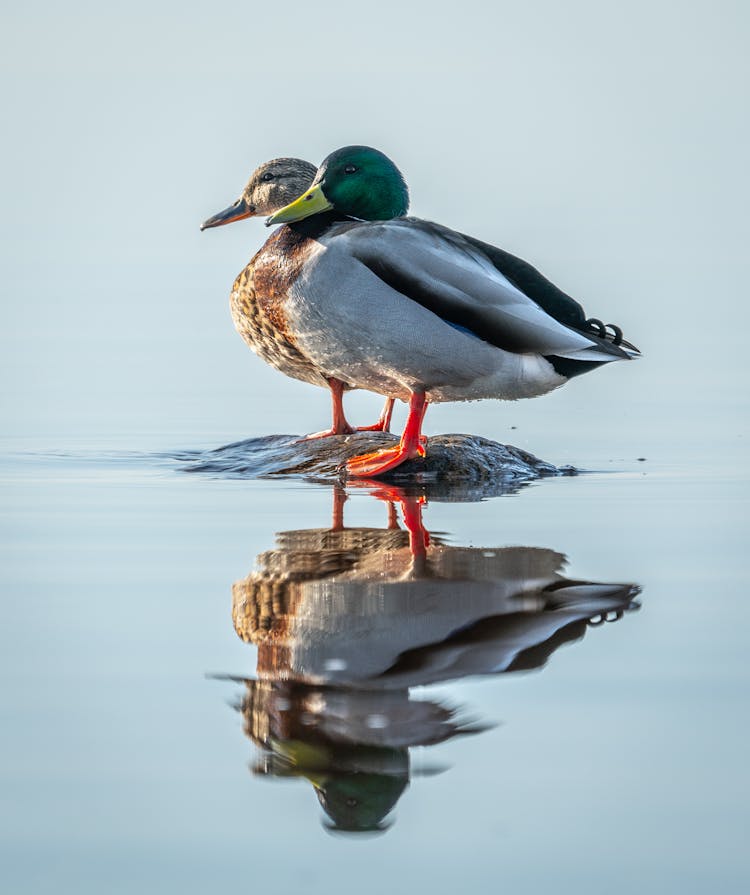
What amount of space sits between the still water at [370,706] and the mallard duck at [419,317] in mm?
1429

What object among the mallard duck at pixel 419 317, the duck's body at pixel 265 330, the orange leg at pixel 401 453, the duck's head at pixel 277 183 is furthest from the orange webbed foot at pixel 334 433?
the duck's head at pixel 277 183

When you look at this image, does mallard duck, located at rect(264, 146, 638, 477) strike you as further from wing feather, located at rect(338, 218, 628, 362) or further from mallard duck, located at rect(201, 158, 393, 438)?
mallard duck, located at rect(201, 158, 393, 438)

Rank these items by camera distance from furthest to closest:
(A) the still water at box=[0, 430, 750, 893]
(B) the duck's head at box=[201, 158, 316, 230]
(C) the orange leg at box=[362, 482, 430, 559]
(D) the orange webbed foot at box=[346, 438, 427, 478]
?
1. (B) the duck's head at box=[201, 158, 316, 230]
2. (D) the orange webbed foot at box=[346, 438, 427, 478]
3. (C) the orange leg at box=[362, 482, 430, 559]
4. (A) the still water at box=[0, 430, 750, 893]

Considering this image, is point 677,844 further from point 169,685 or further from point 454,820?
point 169,685

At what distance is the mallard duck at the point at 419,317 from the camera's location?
6375 mm

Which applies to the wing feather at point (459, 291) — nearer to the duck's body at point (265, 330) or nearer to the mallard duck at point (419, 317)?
the mallard duck at point (419, 317)

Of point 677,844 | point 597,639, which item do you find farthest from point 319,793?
point 597,639

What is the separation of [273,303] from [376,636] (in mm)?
3596

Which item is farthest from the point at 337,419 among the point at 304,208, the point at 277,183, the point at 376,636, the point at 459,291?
the point at 376,636

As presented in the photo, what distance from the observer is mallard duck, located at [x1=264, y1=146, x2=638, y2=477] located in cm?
638

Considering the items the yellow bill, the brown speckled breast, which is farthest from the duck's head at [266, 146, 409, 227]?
the brown speckled breast

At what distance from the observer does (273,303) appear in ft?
22.7

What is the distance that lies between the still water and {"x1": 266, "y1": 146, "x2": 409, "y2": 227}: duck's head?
224 cm

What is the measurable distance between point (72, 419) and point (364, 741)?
599 centimetres
